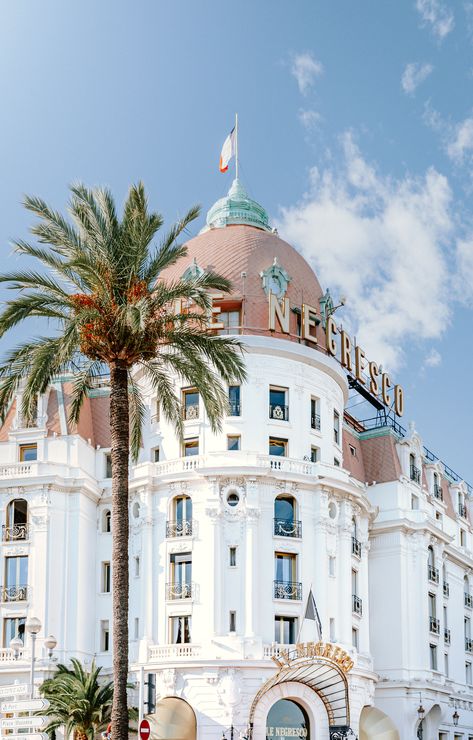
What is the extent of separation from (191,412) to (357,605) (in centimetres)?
1421

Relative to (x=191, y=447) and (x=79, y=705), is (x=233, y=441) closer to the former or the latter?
(x=191, y=447)

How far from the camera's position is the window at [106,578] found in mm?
62406

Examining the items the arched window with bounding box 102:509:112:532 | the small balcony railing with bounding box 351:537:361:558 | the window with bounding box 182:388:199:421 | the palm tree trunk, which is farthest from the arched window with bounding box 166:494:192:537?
the palm tree trunk

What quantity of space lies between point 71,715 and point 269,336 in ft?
72.4

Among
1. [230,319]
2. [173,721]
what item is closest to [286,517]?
[230,319]

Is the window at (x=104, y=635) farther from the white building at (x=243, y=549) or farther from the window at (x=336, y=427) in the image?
the window at (x=336, y=427)

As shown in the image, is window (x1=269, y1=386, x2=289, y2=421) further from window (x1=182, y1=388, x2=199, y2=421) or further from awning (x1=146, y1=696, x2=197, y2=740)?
awning (x1=146, y1=696, x2=197, y2=740)

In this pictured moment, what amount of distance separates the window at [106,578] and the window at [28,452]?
23.1 ft

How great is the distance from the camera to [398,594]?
68.4 m

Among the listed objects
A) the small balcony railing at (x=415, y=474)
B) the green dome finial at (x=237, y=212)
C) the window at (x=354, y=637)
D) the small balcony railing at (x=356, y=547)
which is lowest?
the window at (x=354, y=637)

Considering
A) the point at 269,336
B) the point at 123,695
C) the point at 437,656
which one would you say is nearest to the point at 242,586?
the point at 269,336

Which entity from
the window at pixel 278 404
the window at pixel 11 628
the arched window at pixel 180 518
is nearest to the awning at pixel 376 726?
the arched window at pixel 180 518

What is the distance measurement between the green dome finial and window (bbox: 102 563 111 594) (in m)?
20.3

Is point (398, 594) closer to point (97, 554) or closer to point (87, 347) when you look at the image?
point (97, 554)
